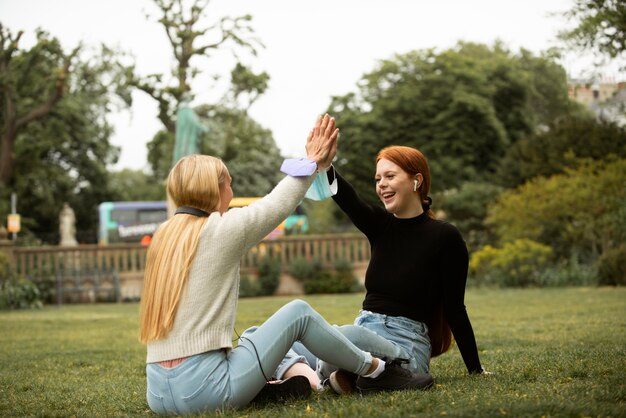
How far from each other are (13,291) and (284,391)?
15001 mm

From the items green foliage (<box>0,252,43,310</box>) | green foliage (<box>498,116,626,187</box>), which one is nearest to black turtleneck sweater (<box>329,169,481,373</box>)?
green foliage (<box>0,252,43,310</box>)

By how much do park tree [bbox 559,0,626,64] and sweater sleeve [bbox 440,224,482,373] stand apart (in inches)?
235

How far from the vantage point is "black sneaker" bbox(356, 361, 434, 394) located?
167 inches

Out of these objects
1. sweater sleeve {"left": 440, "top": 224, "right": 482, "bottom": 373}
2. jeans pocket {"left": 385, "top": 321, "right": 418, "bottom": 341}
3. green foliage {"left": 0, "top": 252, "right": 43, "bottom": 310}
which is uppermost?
sweater sleeve {"left": 440, "top": 224, "right": 482, "bottom": 373}

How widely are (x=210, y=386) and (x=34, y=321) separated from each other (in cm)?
1026

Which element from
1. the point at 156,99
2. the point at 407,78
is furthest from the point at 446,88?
the point at 156,99

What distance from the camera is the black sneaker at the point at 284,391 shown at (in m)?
4.18

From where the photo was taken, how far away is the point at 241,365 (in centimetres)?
391

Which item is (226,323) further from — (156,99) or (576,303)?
(156,99)

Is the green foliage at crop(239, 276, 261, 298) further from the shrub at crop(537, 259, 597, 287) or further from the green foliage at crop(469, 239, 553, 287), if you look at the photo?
the shrub at crop(537, 259, 597, 287)

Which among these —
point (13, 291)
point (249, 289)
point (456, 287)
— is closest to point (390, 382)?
point (456, 287)

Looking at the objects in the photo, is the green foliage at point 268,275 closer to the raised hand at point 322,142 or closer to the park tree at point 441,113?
the park tree at point 441,113

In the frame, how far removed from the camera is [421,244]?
458 cm

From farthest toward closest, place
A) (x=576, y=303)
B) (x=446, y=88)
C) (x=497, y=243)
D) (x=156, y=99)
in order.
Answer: (x=446, y=88) < (x=156, y=99) < (x=497, y=243) < (x=576, y=303)
